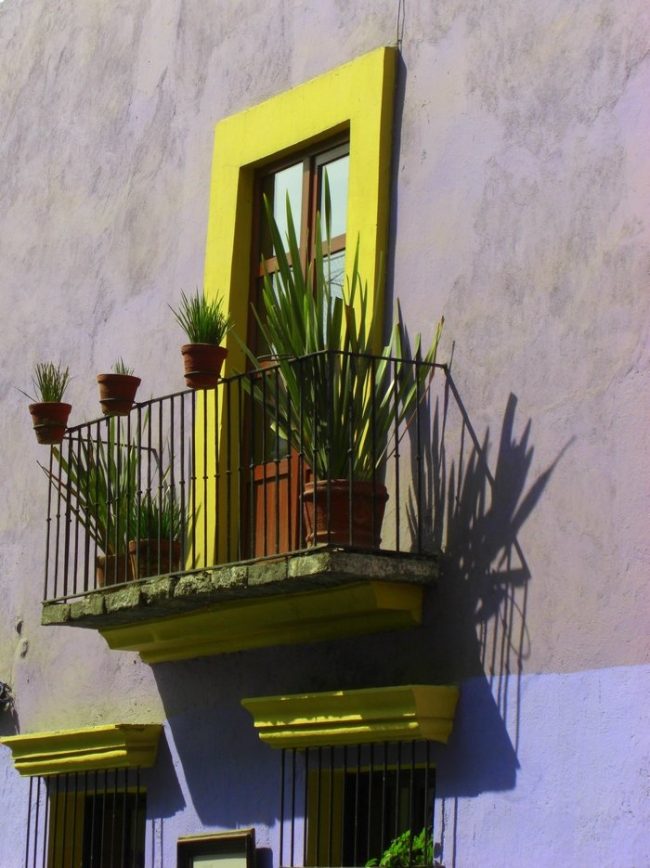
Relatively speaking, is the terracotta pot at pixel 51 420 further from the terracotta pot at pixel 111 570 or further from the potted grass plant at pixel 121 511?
→ the terracotta pot at pixel 111 570

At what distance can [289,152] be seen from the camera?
930 centimetres

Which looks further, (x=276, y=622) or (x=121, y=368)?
(x=121, y=368)

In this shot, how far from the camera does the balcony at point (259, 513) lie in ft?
25.8

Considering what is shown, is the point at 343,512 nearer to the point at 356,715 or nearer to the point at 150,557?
the point at 356,715

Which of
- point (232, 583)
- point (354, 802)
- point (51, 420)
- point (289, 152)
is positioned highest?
point (289, 152)

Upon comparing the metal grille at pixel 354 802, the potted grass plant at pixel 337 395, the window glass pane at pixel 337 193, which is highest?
the window glass pane at pixel 337 193

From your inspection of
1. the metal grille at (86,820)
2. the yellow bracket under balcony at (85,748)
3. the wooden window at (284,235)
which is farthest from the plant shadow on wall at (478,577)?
the metal grille at (86,820)

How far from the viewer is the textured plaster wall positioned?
718cm

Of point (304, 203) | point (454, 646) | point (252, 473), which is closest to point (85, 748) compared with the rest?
point (252, 473)

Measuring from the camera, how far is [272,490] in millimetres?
8805

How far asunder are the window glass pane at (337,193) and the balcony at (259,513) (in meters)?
0.79

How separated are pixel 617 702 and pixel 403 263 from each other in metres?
2.35

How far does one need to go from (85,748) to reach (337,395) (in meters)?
2.61

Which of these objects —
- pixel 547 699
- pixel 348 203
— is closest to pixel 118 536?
pixel 348 203
